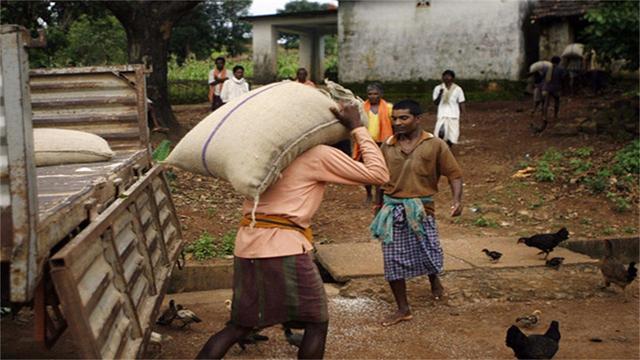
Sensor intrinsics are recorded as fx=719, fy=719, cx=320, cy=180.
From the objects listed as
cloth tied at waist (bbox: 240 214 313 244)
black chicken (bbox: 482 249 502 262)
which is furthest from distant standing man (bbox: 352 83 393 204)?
cloth tied at waist (bbox: 240 214 313 244)

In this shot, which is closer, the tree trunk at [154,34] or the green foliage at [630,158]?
the green foliage at [630,158]

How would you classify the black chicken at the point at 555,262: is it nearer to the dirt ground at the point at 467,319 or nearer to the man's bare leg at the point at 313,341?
the dirt ground at the point at 467,319

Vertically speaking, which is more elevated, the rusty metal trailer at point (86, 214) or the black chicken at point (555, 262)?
the rusty metal trailer at point (86, 214)

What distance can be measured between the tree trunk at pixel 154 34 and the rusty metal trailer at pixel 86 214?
23.4 ft

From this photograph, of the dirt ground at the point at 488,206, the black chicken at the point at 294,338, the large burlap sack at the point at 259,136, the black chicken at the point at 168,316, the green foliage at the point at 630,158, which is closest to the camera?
the large burlap sack at the point at 259,136

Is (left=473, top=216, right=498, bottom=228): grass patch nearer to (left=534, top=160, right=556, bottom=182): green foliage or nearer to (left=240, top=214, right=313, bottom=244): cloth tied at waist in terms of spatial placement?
(left=534, top=160, right=556, bottom=182): green foliage

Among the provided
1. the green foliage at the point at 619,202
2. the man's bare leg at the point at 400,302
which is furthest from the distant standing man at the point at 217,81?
the man's bare leg at the point at 400,302

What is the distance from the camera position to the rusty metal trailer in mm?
2119

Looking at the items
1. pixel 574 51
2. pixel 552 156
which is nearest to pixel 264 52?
pixel 574 51

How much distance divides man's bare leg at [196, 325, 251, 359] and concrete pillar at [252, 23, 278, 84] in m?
21.6

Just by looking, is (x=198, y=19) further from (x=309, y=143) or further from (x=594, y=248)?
(x=309, y=143)

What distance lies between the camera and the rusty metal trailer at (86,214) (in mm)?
2119

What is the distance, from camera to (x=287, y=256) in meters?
3.07

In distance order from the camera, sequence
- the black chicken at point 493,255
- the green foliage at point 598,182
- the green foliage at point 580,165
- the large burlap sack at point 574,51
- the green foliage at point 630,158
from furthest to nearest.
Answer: the large burlap sack at point 574,51 < the green foliage at point 580,165 < the green foliage at point 630,158 < the green foliage at point 598,182 < the black chicken at point 493,255
